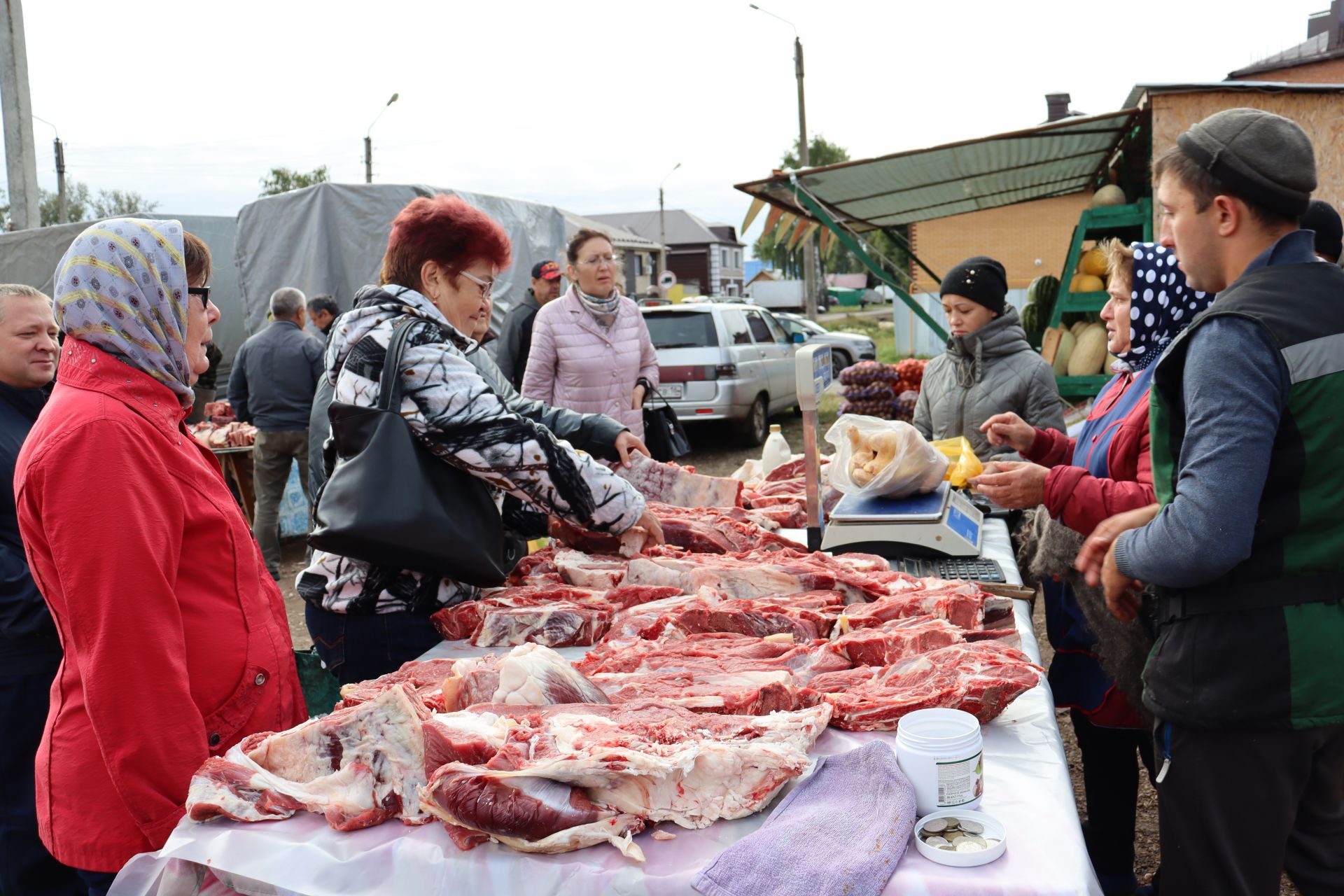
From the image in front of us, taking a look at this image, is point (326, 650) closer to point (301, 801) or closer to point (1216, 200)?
point (301, 801)

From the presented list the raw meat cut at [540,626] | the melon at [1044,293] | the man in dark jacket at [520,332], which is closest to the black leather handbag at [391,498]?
the raw meat cut at [540,626]

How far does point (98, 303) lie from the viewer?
6.72ft

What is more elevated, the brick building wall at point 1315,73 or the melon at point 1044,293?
Result: the brick building wall at point 1315,73

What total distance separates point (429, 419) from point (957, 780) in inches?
62.6

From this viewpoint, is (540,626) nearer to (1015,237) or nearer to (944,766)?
(944,766)

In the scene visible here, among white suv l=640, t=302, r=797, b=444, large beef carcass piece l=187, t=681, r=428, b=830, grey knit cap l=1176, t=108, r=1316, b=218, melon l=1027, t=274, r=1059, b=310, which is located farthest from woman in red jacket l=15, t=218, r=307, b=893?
white suv l=640, t=302, r=797, b=444

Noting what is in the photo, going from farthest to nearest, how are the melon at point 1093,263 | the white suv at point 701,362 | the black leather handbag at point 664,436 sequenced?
the white suv at point 701,362 < the melon at point 1093,263 < the black leather handbag at point 664,436

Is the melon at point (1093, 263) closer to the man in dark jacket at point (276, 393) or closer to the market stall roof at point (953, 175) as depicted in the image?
the market stall roof at point (953, 175)

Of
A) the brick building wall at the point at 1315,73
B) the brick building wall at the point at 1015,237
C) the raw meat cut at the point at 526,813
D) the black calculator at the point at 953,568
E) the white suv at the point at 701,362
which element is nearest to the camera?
the raw meat cut at the point at 526,813

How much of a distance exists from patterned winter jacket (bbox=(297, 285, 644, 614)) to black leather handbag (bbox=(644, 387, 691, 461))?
272cm

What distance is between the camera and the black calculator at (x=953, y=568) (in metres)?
3.04

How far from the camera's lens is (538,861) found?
165 centimetres

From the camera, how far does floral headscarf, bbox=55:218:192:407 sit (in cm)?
204

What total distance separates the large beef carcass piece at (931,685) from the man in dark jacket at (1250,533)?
1.17 ft
